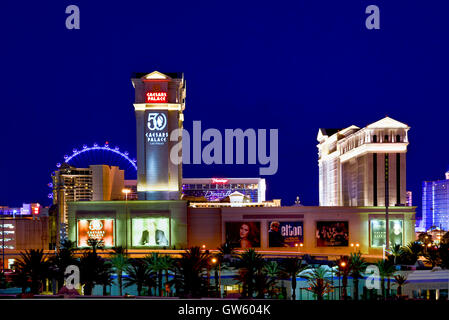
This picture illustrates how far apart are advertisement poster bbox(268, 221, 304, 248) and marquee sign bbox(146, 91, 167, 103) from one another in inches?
1124

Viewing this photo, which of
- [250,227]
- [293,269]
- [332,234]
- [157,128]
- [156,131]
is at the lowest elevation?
[332,234]

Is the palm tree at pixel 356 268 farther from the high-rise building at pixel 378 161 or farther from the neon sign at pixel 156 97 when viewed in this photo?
the neon sign at pixel 156 97

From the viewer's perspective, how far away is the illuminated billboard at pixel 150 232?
95.3 m

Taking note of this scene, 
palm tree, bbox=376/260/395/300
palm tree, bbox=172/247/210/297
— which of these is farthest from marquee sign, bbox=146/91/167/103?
palm tree, bbox=376/260/395/300

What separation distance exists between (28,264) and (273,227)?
54.8m

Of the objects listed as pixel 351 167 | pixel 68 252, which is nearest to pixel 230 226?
pixel 351 167

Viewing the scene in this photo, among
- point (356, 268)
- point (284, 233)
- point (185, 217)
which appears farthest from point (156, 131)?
point (356, 268)

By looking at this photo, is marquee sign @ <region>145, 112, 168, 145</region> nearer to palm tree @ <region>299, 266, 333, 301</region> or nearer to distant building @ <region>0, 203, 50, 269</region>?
palm tree @ <region>299, 266, 333, 301</region>

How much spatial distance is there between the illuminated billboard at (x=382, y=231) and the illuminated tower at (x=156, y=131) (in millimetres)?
34835

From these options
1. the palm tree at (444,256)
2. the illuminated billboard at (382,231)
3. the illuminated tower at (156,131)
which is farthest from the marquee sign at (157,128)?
the palm tree at (444,256)

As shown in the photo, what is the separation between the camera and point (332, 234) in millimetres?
97000

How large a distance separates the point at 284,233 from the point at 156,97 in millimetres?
32601

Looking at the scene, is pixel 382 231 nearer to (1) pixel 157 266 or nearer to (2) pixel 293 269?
(2) pixel 293 269

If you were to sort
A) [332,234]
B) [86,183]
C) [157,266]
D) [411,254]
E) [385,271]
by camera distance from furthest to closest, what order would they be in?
[86,183]
[332,234]
[411,254]
[157,266]
[385,271]
